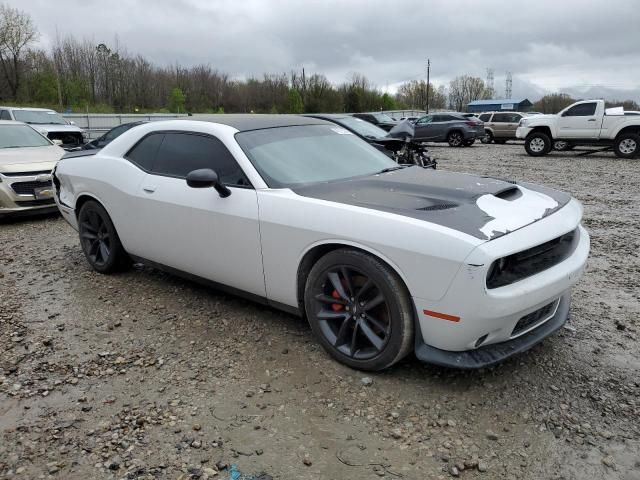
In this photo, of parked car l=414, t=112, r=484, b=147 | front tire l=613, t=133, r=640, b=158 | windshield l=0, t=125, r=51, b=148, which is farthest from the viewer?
parked car l=414, t=112, r=484, b=147

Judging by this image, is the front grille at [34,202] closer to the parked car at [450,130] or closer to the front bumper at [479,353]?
the front bumper at [479,353]

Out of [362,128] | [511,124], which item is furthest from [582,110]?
[362,128]

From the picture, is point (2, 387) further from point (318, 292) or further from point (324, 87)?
point (324, 87)

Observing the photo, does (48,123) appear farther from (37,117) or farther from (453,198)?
(453,198)

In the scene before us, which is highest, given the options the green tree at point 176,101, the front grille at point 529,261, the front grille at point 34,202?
the green tree at point 176,101

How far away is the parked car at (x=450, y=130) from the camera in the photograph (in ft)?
74.4

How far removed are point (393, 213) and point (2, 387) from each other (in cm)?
254

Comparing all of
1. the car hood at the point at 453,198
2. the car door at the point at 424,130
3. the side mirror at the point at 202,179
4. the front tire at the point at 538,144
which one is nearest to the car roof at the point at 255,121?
the side mirror at the point at 202,179

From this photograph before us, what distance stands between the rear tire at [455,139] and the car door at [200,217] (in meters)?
20.5

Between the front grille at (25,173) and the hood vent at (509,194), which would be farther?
the front grille at (25,173)

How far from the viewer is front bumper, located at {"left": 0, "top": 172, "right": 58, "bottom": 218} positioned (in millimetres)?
7207

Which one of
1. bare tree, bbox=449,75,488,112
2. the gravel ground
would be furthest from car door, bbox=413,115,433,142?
bare tree, bbox=449,75,488,112

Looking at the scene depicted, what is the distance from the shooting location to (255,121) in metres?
4.05

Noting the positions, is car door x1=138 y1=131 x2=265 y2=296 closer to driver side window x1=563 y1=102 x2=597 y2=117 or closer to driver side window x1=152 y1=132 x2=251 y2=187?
driver side window x1=152 y1=132 x2=251 y2=187
